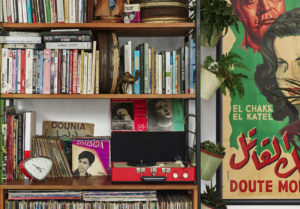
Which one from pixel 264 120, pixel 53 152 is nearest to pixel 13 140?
pixel 53 152

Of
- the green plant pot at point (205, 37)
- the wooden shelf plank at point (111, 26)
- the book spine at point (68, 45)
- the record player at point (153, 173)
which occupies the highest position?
the wooden shelf plank at point (111, 26)

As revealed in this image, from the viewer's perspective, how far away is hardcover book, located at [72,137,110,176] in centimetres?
220

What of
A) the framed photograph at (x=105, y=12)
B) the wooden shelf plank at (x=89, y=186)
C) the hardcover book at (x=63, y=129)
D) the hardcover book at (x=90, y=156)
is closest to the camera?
the wooden shelf plank at (x=89, y=186)

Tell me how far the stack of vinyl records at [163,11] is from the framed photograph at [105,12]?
13 cm

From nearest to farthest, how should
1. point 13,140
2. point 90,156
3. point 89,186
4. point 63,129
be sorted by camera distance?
point 89,186 < point 13,140 < point 90,156 < point 63,129

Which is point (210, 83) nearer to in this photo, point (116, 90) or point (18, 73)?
point (116, 90)

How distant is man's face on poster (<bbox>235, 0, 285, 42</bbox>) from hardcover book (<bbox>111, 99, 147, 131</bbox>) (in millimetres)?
810

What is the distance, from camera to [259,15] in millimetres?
2418

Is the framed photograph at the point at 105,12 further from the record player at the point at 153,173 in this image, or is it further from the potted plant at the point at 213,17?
the record player at the point at 153,173

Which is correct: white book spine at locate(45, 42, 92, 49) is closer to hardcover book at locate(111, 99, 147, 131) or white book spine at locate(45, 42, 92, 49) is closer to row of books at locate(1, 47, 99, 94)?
row of books at locate(1, 47, 99, 94)

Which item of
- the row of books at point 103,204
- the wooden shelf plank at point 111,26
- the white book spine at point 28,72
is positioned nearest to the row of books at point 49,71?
the white book spine at point 28,72

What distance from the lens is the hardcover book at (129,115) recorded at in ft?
7.48

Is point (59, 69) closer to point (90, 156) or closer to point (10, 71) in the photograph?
point (10, 71)

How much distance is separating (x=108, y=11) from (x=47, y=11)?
319 millimetres
